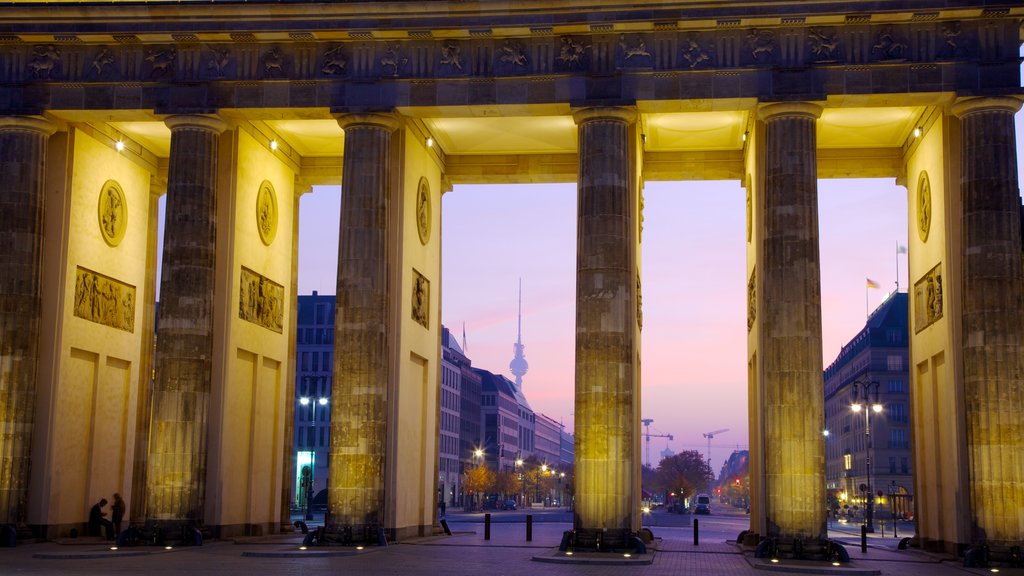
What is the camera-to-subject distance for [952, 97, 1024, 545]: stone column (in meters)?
34.6

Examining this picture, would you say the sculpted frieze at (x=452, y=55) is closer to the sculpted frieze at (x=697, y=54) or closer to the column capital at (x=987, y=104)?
the sculpted frieze at (x=697, y=54)

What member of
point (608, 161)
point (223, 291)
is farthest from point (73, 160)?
point (608, 161)

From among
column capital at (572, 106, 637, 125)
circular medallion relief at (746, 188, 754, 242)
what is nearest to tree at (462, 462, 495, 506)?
circular medallion relief at (746, 188, 754, 242)

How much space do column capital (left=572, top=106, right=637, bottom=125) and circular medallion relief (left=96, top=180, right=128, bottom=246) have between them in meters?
17.4

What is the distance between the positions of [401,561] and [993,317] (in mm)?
18460

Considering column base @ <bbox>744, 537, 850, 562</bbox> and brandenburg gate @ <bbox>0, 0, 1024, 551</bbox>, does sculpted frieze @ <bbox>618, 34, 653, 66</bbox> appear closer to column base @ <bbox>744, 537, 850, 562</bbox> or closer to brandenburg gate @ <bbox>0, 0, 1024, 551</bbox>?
brandenburg gate @ <bbox>0, 0, 1024, 551</bbox>

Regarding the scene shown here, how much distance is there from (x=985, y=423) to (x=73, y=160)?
30373mm

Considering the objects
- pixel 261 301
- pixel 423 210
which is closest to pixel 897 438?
pixel 423 210

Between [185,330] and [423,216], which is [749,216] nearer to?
[423,216]

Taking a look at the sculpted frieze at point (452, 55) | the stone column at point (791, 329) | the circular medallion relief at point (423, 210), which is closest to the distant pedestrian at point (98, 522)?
the circular medallion relief at point (423, 210)

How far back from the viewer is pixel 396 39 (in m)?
39.0

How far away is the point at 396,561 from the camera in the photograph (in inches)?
1254

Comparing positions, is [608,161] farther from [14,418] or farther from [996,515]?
[14,418]

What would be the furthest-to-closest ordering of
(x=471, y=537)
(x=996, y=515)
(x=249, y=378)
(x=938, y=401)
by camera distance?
(x=471, y=537), (x=249, y=378), (x=938, y=401), (x=996, y=515)
